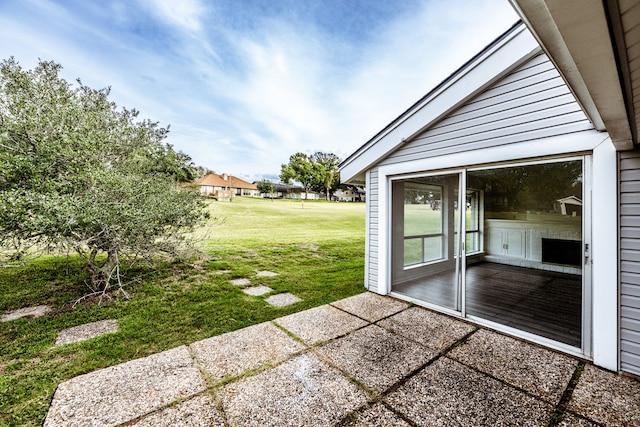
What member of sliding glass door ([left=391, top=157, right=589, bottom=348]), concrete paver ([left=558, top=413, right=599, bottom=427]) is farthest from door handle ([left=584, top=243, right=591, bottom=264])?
concrete paver ([left=558, top=413, right=599, bottom=427])

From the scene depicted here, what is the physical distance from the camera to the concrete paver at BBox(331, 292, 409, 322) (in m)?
3.84

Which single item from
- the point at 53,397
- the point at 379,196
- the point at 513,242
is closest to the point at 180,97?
the point at 379,196

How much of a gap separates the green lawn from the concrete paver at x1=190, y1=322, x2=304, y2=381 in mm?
252

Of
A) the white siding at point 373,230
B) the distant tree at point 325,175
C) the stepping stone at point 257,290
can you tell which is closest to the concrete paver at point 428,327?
the white siding at point 373,230

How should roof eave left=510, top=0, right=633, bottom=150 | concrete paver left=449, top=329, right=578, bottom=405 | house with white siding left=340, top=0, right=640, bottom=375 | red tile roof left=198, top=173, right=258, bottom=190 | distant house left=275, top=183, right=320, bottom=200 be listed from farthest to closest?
distant house left=275, top=183, right=320, bottom=200 → red tile roof left=198, top=173, right=258, bottom=190 → concrete paver left=449, top=329, right=578, bottom=405 → house with white siding left=340, top=0, right=640, bottom=375 → roof eave left=510, top=0, right=633, bottom=150

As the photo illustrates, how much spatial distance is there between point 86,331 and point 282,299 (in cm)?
256

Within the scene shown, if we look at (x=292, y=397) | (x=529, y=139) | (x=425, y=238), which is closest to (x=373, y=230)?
(x=425, y=238)

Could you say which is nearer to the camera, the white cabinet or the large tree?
the large tree

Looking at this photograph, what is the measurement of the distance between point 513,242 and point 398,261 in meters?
4.16

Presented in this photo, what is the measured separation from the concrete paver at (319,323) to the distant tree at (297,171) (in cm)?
4507

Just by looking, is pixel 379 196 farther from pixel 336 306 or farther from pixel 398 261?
pixel 336 306

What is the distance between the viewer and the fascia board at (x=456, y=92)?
3057 millimetres

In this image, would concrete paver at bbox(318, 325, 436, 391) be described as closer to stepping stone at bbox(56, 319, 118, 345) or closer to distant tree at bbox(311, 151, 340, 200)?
stepping stone at bbox(56, 319, 118, 345)

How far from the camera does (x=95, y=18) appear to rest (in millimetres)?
6242
